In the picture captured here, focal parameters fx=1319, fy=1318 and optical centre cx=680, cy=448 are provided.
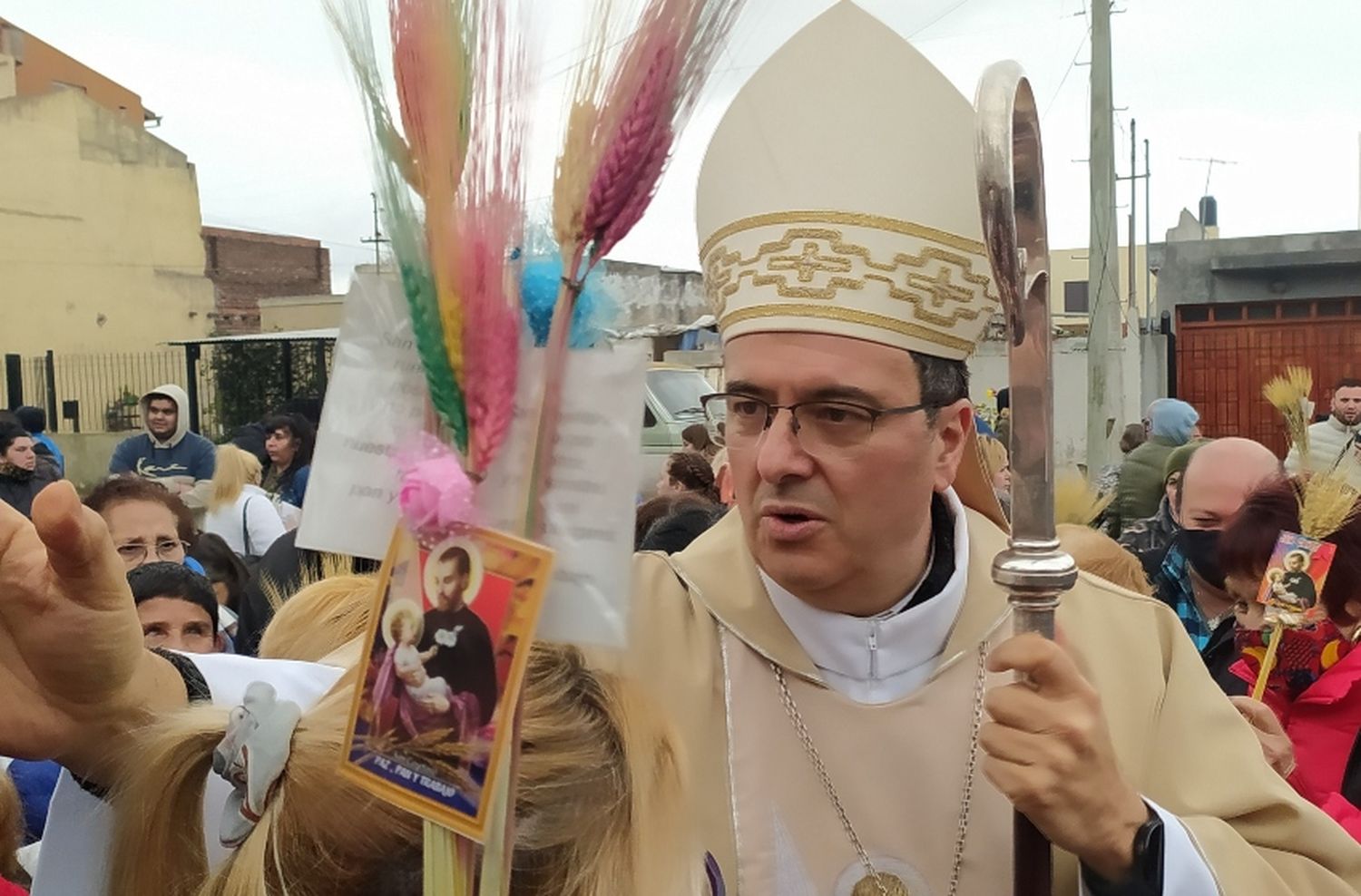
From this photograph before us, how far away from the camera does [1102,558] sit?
317 centimetres

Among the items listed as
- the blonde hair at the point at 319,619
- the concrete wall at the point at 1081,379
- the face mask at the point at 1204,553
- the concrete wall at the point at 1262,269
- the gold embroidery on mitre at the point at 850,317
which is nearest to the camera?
the gold embroidery on mitre at the point at 850,317

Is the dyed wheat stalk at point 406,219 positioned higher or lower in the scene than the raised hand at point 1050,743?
higher

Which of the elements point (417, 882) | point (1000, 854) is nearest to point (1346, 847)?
point (1000, 854)

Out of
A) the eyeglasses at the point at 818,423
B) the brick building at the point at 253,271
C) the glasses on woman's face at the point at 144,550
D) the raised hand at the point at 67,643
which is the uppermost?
the brick building at the point at 253,271

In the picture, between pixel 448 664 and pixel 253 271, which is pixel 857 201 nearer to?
pixel 448 664

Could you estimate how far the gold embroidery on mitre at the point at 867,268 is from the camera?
1857 mm

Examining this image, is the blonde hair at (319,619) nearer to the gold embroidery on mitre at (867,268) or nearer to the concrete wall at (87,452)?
the gold embroidery on mitre at (867,268)

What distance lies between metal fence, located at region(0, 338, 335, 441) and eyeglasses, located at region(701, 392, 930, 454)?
12989 mm

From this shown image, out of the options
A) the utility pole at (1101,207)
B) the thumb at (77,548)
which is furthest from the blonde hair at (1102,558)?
the utility pole at (1101,207)

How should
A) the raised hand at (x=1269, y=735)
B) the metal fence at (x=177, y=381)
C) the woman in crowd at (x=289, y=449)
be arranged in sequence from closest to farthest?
the raised hand at (x=1269, y=735)
the woman in crowd at (x=289, y=449)
the metal fence at (x=177, y=381)

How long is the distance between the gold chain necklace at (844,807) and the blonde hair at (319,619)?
648 mm

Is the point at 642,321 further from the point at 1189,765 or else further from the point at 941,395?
the point at 1189,765

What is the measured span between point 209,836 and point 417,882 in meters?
0.23

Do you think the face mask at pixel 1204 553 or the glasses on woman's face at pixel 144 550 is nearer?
the face mask at pixel 1204 553
